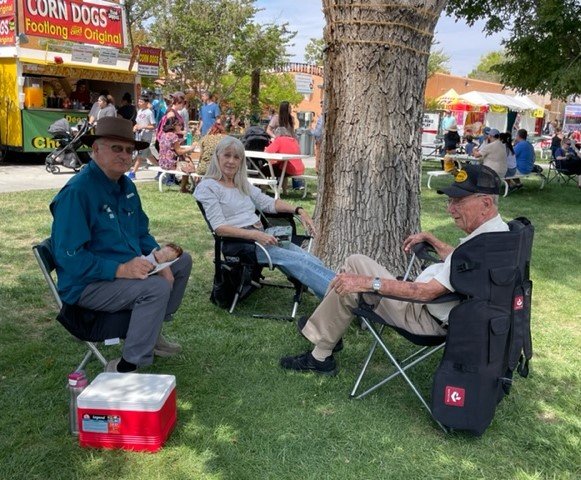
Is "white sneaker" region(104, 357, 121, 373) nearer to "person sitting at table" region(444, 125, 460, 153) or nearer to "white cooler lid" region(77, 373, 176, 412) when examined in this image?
"white cooler lid" region(77, 373, 176, 412)

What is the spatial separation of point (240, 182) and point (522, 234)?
2332 mm

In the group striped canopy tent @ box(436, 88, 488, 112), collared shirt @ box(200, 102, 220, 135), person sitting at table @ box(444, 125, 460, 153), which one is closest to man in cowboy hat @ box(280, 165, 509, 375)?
collared shirt @ box(200, 102, 220, 135)

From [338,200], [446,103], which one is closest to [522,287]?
[338,200]

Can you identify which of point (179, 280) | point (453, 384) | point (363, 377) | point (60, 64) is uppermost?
point (60, 64)

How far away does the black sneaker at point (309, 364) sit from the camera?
133 inches

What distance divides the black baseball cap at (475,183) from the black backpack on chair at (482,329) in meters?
0.24

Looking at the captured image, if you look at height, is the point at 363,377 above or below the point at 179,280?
below

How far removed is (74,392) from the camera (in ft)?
8.79

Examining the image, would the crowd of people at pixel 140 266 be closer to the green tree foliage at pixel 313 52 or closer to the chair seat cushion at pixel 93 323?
the chair seat cushion at pixel 93 323

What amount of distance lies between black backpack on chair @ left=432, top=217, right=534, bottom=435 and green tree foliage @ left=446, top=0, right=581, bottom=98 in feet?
32.9

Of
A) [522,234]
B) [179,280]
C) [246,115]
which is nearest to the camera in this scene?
[522,234]

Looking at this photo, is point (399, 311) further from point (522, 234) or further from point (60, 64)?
point (60, 64)

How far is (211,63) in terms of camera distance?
26.6 metres

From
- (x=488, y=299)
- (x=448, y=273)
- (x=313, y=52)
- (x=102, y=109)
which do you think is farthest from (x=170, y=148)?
(x=313, y=52)
